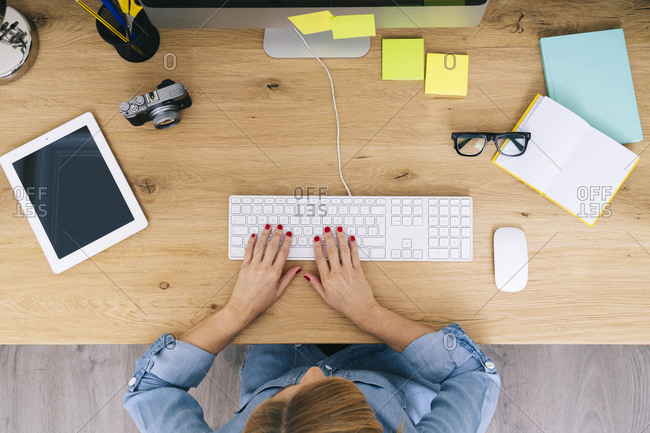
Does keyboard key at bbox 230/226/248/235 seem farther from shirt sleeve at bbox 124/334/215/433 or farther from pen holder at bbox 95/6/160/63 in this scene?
pen holder at bbox 95/6/160/63

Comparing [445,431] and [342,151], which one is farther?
[342,151]

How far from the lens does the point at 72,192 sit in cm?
80

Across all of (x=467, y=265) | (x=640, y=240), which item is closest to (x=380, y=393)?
(x=467, y=265)

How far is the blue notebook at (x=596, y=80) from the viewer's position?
31.5 inches

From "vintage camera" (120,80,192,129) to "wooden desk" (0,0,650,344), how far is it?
37mm

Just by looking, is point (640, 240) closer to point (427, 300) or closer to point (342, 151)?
point (427, 300)

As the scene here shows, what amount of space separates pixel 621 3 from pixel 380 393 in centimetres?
94

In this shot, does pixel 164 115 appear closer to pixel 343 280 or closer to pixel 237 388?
pixel 343 280

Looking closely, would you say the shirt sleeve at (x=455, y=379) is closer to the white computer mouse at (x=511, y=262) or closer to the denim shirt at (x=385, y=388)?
the denim shirt at (x=385, y=388)

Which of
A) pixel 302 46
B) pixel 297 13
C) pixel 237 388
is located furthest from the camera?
pixel 237 388

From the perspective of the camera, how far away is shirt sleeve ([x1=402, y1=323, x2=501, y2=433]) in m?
0.73

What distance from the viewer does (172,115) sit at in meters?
0.78

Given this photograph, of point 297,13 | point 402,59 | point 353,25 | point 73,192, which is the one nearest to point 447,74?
point 402,59

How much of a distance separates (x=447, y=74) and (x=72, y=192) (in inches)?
31.4
